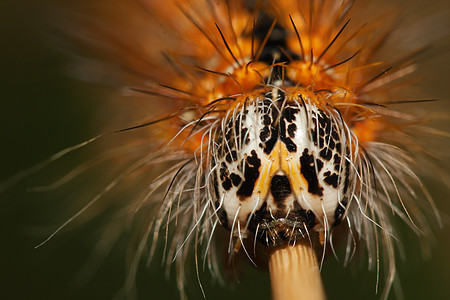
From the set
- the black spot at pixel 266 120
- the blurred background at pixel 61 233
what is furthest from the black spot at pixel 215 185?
the blurred background at pixel 61 233

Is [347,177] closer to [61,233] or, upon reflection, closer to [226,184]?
[226,184]

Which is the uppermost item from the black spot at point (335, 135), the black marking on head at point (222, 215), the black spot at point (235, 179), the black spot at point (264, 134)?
the black spot at point (264, 134)

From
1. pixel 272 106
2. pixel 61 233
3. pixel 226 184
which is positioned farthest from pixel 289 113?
pixel 61 233

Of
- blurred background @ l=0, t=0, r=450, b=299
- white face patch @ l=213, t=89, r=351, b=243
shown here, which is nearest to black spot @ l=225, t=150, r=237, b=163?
white face patch @ l=213, t=89, r=351, b=243

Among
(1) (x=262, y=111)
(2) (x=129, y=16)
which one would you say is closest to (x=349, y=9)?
(1) (x=262, y=111)

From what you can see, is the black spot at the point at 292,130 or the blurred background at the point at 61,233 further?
the blurred background at the point at 61,233

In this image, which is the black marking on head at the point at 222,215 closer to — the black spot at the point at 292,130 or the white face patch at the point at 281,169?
the white face patch at the point at 281,169

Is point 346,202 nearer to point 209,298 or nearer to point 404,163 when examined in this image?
point 404,163
